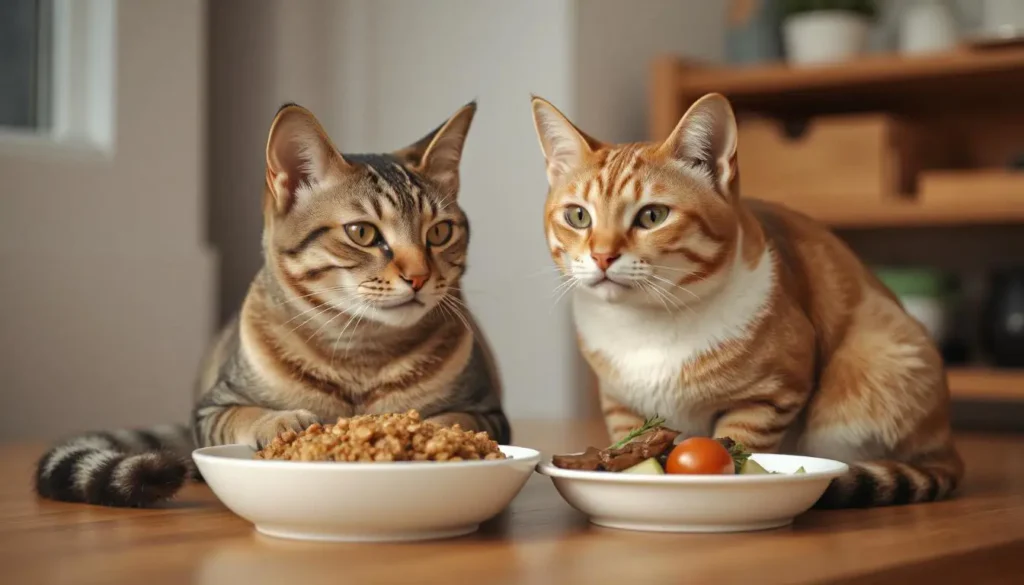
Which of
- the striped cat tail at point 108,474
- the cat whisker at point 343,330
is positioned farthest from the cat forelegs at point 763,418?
the striped cat tail at point 108,474

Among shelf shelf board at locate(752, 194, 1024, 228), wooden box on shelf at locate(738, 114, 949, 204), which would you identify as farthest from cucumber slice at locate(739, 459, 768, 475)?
wooden box on shelf at locate(738, 114, 949, 204)

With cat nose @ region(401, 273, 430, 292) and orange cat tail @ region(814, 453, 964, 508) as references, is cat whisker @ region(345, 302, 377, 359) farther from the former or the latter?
orange cat tail @ region(814, 453, 964, 508)

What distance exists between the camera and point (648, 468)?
1.13 m

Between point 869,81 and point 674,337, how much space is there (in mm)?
1680

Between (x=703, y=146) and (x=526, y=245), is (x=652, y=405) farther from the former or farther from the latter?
(x=526, y=245)

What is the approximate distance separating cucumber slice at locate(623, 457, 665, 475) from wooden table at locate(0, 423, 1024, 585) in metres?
0.06

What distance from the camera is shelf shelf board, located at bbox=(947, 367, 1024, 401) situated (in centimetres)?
262

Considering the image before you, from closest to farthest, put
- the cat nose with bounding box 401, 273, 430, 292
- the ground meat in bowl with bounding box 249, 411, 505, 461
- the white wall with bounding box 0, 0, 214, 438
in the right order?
the ground meat in bowl with bounding box 249, 411, 505, 461, the cat nose with bounding box 401, 273, 430, 292, the white wall with bounding box 0, 0, 214, 438

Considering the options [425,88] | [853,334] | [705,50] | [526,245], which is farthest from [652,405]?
[705,50]

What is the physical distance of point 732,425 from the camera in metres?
1.37

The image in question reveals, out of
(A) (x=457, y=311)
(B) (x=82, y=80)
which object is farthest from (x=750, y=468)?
(B) (x=82, y=80)

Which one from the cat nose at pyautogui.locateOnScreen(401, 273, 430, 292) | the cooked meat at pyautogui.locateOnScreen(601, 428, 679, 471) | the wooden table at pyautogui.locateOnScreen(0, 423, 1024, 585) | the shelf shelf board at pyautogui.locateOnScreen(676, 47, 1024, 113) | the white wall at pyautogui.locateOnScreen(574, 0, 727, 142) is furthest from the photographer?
the white wall at pyautogui.locateOnScreen(574, 0, 727, 142)

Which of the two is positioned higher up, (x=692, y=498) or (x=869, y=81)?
(x=869, y=81)

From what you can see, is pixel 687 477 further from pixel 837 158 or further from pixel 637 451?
pixel 837 158
